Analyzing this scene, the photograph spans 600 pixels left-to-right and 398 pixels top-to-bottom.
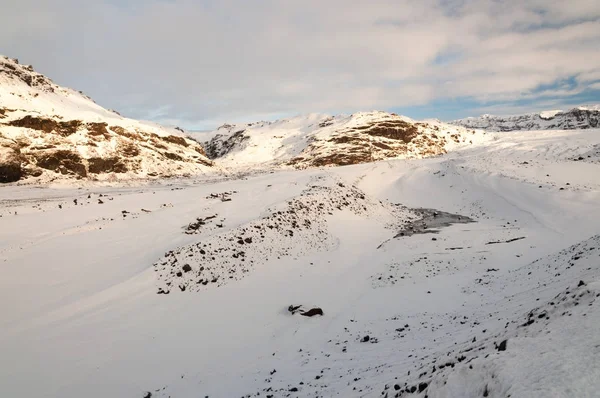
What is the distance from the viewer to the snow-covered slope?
8900 cm

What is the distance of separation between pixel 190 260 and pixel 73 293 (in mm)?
5257

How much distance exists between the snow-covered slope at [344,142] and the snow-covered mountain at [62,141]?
28918 millimetres

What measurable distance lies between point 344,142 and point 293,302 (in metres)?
86.4

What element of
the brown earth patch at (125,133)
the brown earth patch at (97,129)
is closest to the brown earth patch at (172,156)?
the brown earth patch at (125,133)

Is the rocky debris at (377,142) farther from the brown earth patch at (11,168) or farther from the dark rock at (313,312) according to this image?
the dark rock at (313,312)

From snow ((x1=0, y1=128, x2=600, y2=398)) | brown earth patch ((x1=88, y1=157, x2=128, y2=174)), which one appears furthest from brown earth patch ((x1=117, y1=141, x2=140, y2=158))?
snow ((x1=0, y1=128, x2=600, y2=398))

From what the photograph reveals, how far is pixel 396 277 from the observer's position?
60.6 feet

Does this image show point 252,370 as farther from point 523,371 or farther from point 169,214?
point 169,214

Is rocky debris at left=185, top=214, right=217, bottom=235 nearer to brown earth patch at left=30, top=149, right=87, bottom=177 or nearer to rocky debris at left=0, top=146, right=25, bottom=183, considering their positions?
brown earth patch at left=30, top=149, right=87, bottom=177

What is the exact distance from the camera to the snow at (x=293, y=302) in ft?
23.9

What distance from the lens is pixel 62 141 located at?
52.4 meters

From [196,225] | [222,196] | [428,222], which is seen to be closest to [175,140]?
[222,196]

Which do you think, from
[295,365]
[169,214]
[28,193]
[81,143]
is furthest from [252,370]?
[81,143]

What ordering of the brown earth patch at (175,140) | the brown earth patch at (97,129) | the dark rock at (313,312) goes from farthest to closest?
1. the brown earth patch at (175,140)
2. the brown earth patch at (97,129)
3. the dark rock at (313,312)
